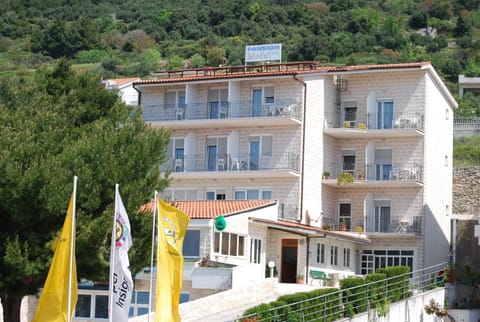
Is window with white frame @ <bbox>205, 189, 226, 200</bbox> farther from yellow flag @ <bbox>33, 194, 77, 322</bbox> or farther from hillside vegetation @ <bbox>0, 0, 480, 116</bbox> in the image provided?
hillside vegetation @ <bbox>0, 0, 480, 116</bbox>

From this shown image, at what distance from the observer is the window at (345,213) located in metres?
57.6

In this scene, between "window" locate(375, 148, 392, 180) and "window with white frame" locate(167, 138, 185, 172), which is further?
"window with white frame" locate(167, 138, 185, 172)

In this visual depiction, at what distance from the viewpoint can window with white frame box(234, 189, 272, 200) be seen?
55.5 m

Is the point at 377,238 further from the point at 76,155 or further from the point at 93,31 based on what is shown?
the point at 93,31

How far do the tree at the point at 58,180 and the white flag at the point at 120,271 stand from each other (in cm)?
415

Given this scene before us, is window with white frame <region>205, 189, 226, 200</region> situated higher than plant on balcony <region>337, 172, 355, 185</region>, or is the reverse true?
plant on balcony <region>337, 172, 355, 185</region>

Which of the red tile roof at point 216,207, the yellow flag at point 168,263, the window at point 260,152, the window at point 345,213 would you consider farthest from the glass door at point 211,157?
the yellow flag at point 168,263

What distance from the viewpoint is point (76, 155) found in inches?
1244

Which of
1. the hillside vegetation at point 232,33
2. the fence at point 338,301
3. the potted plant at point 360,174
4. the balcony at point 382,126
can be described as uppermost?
the hillside vegetation at point 232,33

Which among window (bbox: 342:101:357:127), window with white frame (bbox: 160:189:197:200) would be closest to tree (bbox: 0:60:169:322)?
window with white frame (bbox: 160:189:197:200)

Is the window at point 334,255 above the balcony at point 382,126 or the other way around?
the other way around

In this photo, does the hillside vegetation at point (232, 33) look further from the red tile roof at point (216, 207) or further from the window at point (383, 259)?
the red tile roof at point (216, 207)

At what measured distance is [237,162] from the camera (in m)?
56.0

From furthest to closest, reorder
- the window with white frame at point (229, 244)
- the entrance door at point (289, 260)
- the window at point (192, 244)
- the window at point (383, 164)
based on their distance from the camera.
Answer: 1. the window at point (383, 164)
2. the entrance door at point (289, 260)
3. the window with white frame at point (229, 244)
4. the window at point (192, 244)
